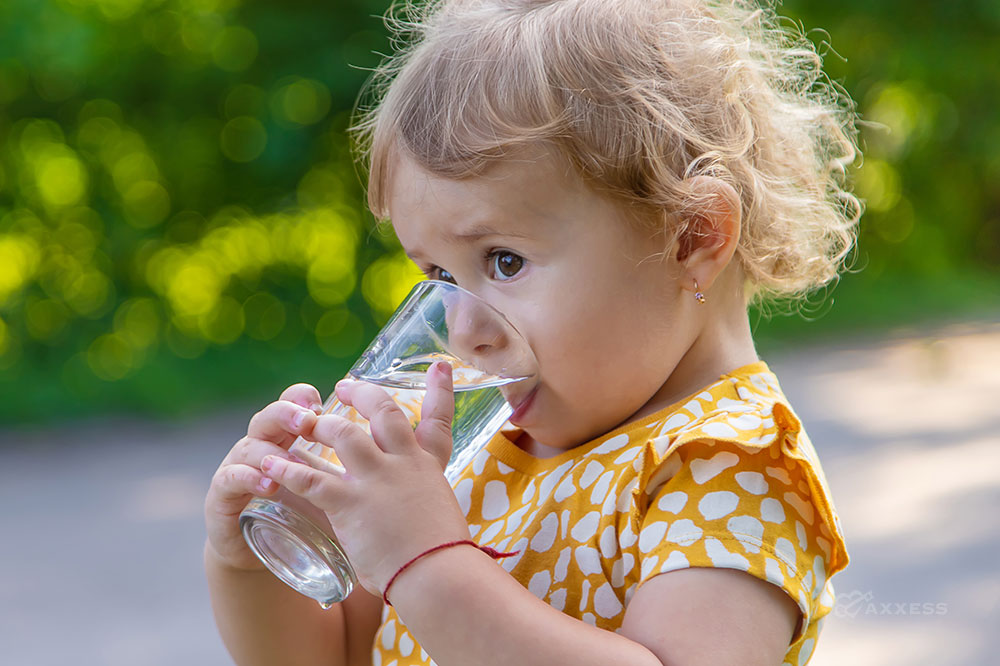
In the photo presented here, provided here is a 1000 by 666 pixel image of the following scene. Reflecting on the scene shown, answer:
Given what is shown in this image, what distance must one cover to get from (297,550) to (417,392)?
177 millimetres

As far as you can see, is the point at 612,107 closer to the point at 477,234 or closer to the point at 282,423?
the point at 477,234

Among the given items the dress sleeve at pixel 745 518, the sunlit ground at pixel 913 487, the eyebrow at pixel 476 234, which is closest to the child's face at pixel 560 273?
the eyebrow at pixel 476 234

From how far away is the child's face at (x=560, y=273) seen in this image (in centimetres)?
101

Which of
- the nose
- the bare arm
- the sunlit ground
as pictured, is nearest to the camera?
the bare arm

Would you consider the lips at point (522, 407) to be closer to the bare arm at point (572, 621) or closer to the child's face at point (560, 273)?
the child's face at point (560, 273)

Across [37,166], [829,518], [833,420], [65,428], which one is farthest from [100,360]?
[829,518]

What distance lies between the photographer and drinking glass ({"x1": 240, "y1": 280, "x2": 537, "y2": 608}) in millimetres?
950

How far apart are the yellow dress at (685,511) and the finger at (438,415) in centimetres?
14

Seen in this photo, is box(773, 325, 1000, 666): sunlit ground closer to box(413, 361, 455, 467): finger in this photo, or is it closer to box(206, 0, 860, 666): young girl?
box(206, 0, 860, 666): young girl

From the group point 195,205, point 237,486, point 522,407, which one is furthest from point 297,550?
point 195,205

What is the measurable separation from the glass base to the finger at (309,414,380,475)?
77 millimetres

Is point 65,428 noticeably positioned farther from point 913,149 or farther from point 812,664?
point 913,149

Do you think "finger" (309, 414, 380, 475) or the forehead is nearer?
"finger" (309, 414, 380, 475)

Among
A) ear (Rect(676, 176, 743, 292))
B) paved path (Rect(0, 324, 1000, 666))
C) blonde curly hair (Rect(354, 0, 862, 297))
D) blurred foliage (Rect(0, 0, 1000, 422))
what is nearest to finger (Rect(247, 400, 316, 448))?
blonde curly hair (Rect(354, 0, 862, 297))
